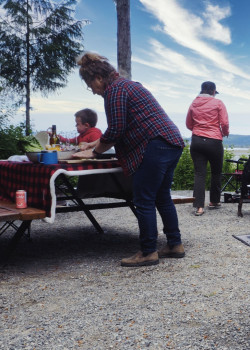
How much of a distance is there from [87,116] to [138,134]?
167 cm

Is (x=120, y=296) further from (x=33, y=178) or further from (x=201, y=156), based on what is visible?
(x=201, y=156)

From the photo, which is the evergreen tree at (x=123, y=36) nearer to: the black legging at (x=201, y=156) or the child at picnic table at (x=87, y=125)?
the black legging at (x=201, y=156)

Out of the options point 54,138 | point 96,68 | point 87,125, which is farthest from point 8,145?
point 96,68

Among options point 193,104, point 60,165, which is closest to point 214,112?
point 193,104

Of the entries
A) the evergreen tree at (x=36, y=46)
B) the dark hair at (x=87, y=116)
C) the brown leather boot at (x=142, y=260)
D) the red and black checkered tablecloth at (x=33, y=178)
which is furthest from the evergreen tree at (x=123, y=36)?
the evergreen tree at (x=36, y=46)

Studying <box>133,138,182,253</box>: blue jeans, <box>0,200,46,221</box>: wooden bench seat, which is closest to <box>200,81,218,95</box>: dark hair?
<box>133,138,182,253</box>: blue jeans

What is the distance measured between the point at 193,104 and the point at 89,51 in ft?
10.2

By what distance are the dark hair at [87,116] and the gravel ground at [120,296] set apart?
4.28 feet

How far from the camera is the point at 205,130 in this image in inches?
263

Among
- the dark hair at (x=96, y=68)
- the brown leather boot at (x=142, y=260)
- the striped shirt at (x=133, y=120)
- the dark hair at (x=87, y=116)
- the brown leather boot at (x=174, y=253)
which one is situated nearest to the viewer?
A: the striped shirt at (x=133, y=120)

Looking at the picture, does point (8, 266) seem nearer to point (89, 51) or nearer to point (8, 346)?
point (8, 346)

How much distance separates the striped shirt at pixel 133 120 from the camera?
3.65 m

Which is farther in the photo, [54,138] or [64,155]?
[54,138]

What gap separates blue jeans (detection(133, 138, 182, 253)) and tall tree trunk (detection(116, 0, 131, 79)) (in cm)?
560
